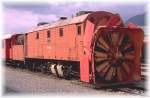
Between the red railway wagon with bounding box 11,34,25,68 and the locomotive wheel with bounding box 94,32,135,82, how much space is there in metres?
15.6

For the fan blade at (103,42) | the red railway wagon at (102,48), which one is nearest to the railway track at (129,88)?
the red railway wagon at (102,48)

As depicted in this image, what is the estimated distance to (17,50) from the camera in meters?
33.7

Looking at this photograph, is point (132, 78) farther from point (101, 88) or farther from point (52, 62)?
point (52, 62)

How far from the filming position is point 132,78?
57.1 feet

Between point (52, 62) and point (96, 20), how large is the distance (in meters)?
6.44

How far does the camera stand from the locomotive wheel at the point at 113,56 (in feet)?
55.0

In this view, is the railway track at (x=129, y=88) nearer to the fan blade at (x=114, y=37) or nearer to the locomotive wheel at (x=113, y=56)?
the locomotive wheel at (x=113, y=56)

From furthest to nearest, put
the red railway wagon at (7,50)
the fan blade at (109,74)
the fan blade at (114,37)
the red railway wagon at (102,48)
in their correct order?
1. the red railway wagon at (7,50)
2. the fan blade at (114,37)
3. the fan blade at (109,74)
4. the red railway wagon at (102,48)

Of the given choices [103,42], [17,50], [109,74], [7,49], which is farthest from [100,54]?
[7,49]

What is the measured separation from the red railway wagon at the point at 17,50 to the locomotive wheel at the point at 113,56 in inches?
614

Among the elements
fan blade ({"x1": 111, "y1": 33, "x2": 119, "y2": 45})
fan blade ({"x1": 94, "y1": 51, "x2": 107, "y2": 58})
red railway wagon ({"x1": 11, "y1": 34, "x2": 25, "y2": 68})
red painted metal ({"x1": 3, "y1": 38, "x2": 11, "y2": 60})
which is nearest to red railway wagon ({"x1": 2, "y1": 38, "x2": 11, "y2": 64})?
red painted metal ({"x1": 3, "y1": 38, "x2": 11, "y2": 60})

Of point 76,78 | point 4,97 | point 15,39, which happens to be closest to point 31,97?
point 4,97

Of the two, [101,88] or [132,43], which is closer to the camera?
[101,88]

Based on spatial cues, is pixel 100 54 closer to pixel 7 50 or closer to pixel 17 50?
pixel 17 50
